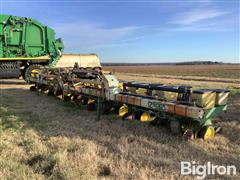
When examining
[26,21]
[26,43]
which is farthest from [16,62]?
[26,21]

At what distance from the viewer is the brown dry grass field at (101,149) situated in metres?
3.81

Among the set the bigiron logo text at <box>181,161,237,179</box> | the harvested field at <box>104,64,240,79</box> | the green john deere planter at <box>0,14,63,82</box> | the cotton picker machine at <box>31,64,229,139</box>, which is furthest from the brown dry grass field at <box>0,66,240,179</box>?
the harvested field at <box>104,64,240,79</box>

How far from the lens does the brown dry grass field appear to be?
3.81 m

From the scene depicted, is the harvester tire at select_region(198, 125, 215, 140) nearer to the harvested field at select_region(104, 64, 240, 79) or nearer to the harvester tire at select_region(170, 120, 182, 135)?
the harvester tire at select_region(170, 120, 182, 135)

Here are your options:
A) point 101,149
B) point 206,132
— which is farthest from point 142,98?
point 101,149

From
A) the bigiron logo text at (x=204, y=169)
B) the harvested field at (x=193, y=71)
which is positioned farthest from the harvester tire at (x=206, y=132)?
the harvested field at (x=193, y=71)

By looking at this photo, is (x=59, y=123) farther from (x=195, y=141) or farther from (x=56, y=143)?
(x=195, y=141)

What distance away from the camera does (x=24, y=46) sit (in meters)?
15.6

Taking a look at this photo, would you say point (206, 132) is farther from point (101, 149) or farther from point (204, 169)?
point (101, 149)

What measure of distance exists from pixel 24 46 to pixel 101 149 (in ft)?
40.4

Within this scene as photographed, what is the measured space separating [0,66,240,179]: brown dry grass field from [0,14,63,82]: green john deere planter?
895 cm

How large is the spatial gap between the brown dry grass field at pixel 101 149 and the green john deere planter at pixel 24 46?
895 cm

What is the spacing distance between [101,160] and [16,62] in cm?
1250

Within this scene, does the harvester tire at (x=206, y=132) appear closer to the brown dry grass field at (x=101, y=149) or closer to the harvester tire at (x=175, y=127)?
the brown dry grass field at (x=101, y=149)
